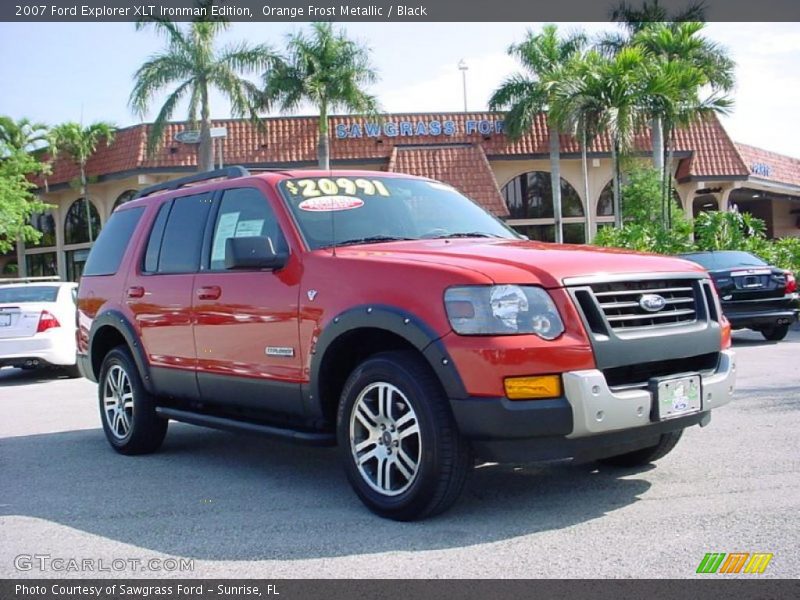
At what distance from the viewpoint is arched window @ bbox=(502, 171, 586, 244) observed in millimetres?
32375

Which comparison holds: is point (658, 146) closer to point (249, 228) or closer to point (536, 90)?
point (536, 90)

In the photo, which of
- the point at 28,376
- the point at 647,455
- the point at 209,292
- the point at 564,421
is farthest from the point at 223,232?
the point at 28,376

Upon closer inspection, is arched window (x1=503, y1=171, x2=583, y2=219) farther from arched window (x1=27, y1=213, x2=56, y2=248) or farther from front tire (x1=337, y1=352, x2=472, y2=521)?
front tire (x1=337, y1=352, x2=472, y2=521)

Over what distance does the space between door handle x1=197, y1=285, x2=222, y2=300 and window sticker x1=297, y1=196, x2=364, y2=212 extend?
2.65 feet

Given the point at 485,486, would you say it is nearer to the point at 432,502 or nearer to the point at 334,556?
the point at 432,502

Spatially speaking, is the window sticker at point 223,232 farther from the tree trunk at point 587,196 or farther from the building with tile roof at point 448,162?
the tree trunk at point 587,196

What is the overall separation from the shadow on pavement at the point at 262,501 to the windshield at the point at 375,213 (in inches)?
62.2

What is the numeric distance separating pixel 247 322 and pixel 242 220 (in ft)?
2.58

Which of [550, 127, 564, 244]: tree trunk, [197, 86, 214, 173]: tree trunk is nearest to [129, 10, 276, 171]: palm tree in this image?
[197, 86, 214, 173]: tree trunk

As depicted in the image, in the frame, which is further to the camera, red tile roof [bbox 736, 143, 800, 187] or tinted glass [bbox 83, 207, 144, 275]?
red tile roof [bbox 736, 143, 800, 187]

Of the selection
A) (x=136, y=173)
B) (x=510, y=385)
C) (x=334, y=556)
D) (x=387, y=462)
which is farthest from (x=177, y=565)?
(x=136, y=173)

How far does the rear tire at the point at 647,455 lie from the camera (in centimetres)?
572

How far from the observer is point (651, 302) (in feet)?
15.8

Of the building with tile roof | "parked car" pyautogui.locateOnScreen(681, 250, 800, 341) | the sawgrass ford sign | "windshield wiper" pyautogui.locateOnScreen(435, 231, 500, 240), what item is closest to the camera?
"windshield wiper" pyautogui.locateOnScreen(435, 231, 500, 240)
